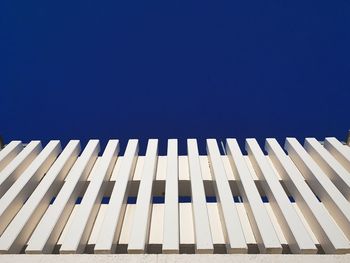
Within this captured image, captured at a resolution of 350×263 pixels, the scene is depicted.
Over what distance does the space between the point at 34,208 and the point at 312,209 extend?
431cm

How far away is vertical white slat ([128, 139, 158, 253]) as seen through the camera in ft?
12.6

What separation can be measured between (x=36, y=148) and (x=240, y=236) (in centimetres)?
498

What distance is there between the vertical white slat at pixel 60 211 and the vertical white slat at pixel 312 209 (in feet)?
12.4

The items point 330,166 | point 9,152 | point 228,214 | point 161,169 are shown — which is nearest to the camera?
point 228,214

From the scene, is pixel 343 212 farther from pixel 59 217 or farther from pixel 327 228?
pixel 59 217

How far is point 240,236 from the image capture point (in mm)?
3908

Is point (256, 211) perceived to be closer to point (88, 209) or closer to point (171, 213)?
point (171, 213)

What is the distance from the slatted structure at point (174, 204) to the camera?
3963mm

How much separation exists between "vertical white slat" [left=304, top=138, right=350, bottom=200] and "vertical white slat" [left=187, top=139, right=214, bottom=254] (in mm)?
2428

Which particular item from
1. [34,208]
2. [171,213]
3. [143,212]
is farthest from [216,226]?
[34,208]

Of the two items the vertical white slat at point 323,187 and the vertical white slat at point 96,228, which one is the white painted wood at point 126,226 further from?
the vertical white slat at point 323,187

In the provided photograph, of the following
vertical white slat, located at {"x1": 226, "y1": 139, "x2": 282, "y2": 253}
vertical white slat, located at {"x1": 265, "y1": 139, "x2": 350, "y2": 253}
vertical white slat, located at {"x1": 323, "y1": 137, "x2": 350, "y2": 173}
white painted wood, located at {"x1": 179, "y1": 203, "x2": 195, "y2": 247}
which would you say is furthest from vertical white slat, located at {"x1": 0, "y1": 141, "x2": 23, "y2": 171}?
vertical white slat, located at {"x1": 323, "y1": 137, "x2": 350, "y2": 173}

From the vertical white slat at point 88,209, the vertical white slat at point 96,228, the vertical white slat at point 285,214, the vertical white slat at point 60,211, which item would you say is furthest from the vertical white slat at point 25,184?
the vertical white slat at point 285,214

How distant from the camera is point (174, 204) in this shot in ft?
15.2
